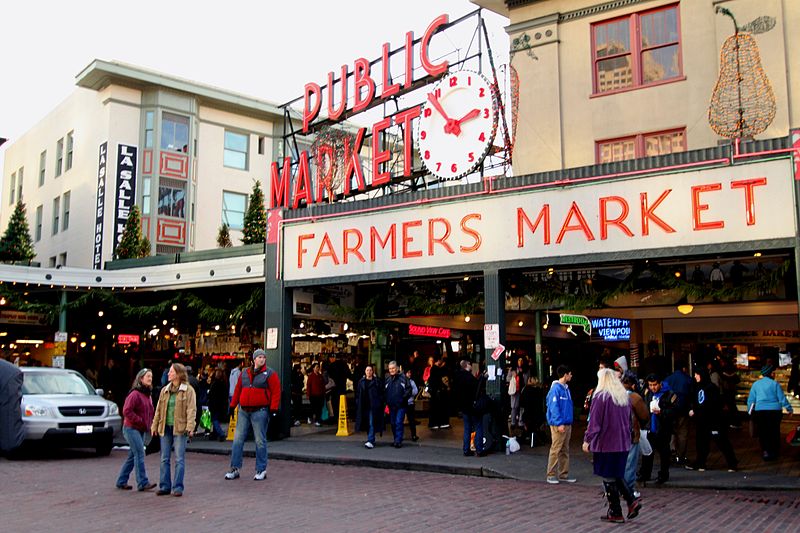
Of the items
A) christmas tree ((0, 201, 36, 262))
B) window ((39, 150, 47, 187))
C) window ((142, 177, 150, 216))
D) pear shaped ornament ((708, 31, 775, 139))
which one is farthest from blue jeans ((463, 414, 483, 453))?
window ((39, 150, 47, 187))

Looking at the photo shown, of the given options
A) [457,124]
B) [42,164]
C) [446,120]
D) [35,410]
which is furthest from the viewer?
[42,164]

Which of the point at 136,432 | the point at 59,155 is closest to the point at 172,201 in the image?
the point at 59,155

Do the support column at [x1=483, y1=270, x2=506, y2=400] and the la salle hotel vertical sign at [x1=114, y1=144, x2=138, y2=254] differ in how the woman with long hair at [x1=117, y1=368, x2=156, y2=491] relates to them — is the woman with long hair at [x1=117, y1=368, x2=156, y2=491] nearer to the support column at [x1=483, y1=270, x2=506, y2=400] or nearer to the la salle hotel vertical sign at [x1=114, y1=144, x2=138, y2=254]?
the support column at [x1=483, y1=270, x2=506, y2=400]

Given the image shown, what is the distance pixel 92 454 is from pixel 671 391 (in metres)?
11.9

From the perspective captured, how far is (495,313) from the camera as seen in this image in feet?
53.4

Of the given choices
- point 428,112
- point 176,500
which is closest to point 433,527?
point 176,500

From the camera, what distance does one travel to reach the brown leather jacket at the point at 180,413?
1098cm

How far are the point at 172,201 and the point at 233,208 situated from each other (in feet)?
12.6

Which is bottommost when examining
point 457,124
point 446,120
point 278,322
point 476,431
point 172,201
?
point 476,431

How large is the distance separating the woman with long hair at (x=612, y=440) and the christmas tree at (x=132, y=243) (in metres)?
24.7

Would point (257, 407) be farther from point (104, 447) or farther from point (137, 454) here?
point (104, 447)

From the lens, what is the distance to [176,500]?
10.7 m

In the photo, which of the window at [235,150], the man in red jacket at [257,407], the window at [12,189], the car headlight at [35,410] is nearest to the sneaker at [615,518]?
the man in red jacket at [257,407]

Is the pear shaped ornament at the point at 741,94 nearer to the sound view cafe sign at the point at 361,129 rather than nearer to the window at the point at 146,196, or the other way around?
the sound view cafe sign at the point at 361,129
